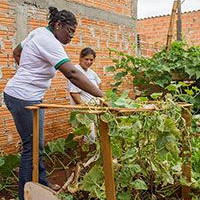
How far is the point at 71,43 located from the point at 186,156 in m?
2.80

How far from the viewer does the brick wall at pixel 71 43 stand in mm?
3840

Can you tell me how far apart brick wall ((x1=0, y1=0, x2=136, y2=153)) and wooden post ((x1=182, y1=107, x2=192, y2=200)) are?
6.62ft

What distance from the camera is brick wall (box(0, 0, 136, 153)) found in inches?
151

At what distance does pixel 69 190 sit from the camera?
2627mm

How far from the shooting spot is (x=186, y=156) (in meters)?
2.46

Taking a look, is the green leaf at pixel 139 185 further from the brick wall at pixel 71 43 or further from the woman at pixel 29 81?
the brick wall at pixel 71 43

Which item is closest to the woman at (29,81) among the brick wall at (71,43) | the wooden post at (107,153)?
the wooden post at (107,153)

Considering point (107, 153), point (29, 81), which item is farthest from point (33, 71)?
point (107, 153)

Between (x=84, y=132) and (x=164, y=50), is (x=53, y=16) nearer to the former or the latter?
(x=84, y=132)

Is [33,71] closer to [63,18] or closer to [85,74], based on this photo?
[63,18]

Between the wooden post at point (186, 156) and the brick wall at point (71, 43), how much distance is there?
79.4 inches

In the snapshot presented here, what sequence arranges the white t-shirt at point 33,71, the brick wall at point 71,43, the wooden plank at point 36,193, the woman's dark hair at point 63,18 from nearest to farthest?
the wooden plank at point 36,193 → the white t-shirt at point 33,71 → the woman's dark hair at point 63,18 → the brick wall at point 71,43

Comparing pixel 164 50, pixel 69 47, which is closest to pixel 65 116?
pixel 69 47

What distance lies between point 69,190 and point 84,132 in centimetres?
51
